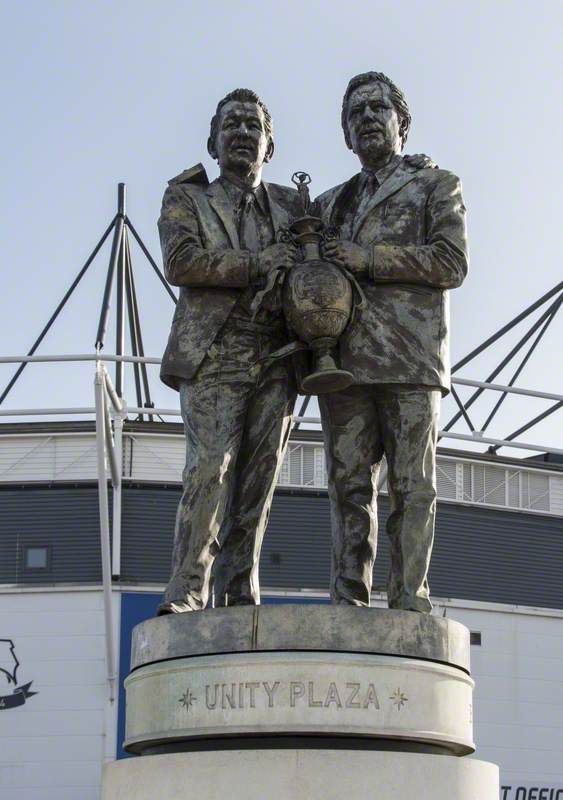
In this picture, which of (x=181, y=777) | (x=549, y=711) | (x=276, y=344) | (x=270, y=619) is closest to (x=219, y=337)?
(x=276, y=344)

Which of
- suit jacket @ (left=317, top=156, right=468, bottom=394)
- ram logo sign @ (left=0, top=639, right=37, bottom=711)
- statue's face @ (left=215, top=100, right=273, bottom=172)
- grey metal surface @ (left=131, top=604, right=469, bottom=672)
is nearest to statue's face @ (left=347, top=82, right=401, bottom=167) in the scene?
suit jacket @ (left=317, top=156, right=468, bottom=394)

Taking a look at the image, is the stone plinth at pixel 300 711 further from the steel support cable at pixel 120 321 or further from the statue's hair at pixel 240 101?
the steel support cable at pixel 120 321

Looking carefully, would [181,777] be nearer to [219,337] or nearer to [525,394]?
[219,337]

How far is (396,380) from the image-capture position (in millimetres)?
8367

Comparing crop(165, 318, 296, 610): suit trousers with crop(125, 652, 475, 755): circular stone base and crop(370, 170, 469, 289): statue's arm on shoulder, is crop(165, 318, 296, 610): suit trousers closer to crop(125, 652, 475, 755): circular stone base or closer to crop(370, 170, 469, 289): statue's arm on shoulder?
crop(370, 170, 469, 289): statue's arm on shoulder

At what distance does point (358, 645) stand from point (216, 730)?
31.3 inches

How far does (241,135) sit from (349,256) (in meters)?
1.09

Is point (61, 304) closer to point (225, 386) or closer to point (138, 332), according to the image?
point (138, 332)

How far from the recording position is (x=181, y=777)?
7.16 meters

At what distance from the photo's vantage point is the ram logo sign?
2864 centimetres

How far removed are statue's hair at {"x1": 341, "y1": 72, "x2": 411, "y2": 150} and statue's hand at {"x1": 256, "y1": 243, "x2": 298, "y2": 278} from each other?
0.99 m

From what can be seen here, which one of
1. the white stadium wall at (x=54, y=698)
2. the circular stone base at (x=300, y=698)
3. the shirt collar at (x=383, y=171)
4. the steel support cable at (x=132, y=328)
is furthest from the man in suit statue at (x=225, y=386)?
the steel support cable at (x=132, y=328)

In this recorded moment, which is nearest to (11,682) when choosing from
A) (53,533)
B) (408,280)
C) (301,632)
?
(53,533)

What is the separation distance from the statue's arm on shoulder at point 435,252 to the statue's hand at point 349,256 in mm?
52
